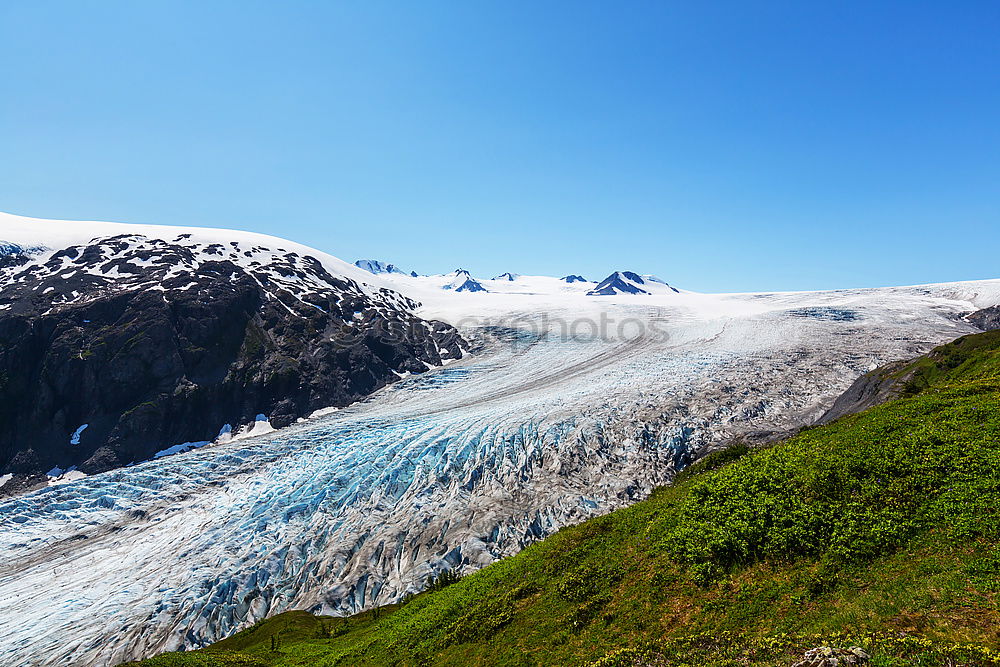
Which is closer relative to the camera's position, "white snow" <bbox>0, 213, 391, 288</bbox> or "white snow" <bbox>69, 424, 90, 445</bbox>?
"white snow" <bbox>69, 424, 90, 445</bbox>

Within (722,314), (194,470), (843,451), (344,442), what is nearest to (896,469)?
(843,451)

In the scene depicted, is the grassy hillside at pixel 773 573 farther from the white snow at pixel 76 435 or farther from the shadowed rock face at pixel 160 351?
the white snow at pixel 76 435

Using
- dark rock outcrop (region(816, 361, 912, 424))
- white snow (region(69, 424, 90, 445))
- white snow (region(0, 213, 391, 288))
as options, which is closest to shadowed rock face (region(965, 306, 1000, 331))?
dark rock outcrop (region(816, 361, 912, 424))

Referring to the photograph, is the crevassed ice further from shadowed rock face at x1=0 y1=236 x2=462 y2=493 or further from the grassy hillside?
the grassy hillside

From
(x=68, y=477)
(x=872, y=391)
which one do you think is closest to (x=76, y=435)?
(x=68, y=477)

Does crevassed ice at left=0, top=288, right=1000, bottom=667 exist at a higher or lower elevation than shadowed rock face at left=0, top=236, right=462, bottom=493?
lower
